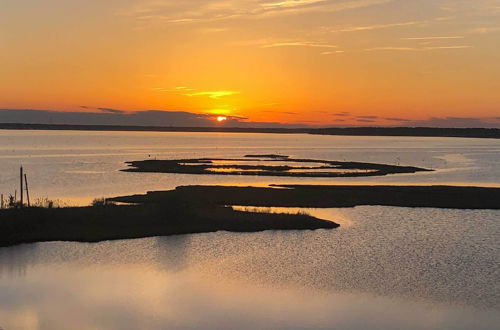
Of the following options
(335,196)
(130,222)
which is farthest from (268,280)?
(335,196)

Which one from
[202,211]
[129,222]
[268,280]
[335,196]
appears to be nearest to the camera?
[268,280]

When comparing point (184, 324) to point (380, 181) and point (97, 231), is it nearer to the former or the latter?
point (97, 231)

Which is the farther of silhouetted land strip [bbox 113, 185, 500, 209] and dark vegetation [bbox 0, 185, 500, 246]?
silhouetted land strip [bbox 113, 185, 500, 209]

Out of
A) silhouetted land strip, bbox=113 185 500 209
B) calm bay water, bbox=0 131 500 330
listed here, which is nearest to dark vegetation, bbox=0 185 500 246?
silhouetted land strip, bbox=113 185 500 209

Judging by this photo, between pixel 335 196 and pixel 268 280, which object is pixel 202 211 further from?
pixel 268 280

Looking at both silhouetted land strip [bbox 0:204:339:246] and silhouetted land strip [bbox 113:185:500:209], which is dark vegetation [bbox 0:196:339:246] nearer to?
silhouetted land strip [bbox 0:204:339:246]
